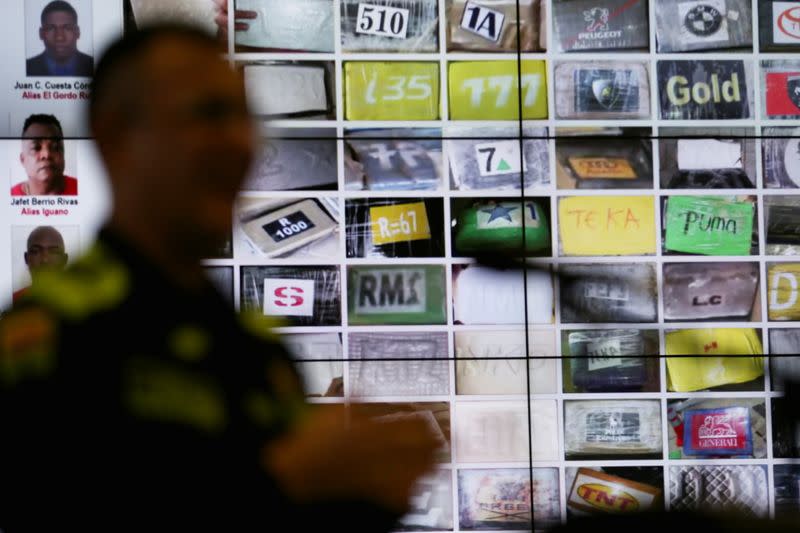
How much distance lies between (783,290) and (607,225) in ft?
2.63

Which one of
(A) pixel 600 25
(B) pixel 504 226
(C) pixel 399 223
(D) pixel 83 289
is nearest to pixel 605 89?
(A) pixel 600 25

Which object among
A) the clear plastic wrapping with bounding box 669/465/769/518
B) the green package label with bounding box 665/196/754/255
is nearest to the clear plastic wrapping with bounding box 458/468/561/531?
the clear plastic wrapping with bounding box 669/465/769/518

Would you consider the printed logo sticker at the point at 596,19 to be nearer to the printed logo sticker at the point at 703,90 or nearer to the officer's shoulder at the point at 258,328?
the printed logo sticker at the point at 703,90

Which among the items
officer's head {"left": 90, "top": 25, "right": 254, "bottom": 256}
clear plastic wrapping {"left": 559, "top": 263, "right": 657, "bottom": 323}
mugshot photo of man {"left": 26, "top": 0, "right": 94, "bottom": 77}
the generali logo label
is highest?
mugshot photo of man {"left": 26, "top": 0, "right": 94, "bottom": 77}

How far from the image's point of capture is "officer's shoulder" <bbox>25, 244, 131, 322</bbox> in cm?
83

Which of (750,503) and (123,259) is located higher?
(123,259)

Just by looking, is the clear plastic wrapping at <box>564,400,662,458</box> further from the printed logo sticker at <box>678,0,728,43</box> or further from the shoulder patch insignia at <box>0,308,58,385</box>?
the shoulder patch insignia at <box>0,308,58,385</box>

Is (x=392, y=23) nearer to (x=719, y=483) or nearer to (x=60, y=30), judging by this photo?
(x=60, y=30)

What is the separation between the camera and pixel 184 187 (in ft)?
2.75

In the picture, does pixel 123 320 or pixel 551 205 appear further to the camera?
pixel 551 205

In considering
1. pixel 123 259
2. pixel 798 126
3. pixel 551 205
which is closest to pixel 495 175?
pixel 551 205

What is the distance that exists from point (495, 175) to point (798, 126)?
131 centimetres

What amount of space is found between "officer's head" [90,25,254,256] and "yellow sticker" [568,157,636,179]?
13.3 feet

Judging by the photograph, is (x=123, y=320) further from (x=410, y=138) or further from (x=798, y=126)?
(x=798, y=126)
